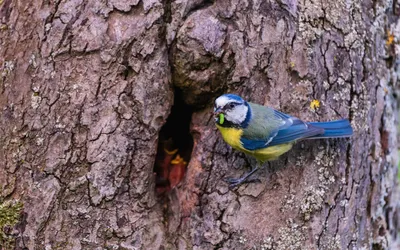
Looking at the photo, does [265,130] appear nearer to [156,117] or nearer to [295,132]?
[295,132]

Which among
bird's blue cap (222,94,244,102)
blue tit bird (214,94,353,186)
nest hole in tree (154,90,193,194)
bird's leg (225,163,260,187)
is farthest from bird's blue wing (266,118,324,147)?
nest hole in tree (154,90,193,194)

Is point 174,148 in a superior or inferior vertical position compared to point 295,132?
inferior

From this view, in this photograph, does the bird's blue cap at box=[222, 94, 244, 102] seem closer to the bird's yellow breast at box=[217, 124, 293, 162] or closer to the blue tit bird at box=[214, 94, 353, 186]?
the blue tit bird at box=[214, 94, 353, 186]

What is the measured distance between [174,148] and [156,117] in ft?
1.60

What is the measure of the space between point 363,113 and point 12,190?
6.56 ft

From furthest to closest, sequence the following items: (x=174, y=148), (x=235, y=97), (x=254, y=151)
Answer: (x=174, y=148)
(x=254, y=151)
(x=235, y=97)

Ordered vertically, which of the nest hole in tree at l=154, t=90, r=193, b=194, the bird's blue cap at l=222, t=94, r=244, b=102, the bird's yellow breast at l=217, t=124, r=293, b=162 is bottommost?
the nest hole in tree at l=154, t=90, r=193, b=194

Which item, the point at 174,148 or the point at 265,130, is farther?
Result: the point at 174,148

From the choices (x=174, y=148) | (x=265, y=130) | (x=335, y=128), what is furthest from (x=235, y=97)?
(x=174, y=148)

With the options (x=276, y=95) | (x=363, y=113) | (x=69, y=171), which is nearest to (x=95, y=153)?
(x=69, y=171)

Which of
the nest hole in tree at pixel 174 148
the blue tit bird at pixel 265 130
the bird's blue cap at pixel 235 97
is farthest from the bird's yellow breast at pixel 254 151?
the nest hole in tree at pixel 174 148

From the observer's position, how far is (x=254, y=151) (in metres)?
2.66

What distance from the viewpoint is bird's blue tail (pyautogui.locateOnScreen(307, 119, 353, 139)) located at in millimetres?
2610

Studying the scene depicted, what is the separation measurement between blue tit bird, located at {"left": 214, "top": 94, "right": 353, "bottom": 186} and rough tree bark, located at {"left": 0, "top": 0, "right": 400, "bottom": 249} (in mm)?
70
